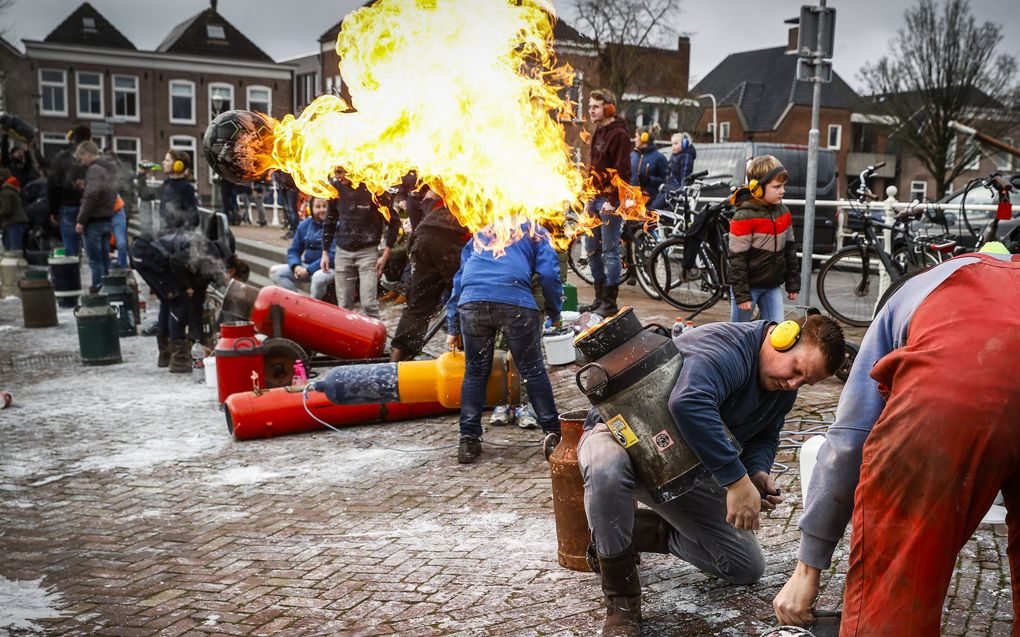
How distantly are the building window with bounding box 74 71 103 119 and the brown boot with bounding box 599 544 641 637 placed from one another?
50850mm

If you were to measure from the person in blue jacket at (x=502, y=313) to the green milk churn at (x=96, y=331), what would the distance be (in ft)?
19.2

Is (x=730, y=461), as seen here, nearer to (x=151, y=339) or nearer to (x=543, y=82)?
(x=543, y=82)

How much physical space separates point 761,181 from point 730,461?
4.39 m

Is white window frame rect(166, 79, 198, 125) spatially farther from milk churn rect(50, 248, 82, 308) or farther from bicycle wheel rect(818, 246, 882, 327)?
bicycle wheel rect(818, 246, 882, 327)

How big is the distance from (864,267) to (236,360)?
6.79m

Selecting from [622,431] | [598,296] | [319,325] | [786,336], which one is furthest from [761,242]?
[319,325]

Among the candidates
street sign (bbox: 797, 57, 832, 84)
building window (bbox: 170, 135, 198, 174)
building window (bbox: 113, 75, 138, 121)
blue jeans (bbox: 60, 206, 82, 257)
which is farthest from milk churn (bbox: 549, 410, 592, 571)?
building window (bbox: 113, 75, 138, 121)

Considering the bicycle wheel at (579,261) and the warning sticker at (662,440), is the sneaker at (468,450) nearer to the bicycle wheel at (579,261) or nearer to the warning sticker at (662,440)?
the warning sticker at (662,440)

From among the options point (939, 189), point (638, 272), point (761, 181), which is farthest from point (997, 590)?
point (939, 189)

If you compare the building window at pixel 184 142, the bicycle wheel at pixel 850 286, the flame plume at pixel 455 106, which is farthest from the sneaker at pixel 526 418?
the building window at pixel 184 142

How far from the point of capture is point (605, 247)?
9.97 metres

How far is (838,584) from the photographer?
13.3ft

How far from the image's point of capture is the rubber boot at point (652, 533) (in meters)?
4.11

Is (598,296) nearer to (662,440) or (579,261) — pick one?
(579,261)
